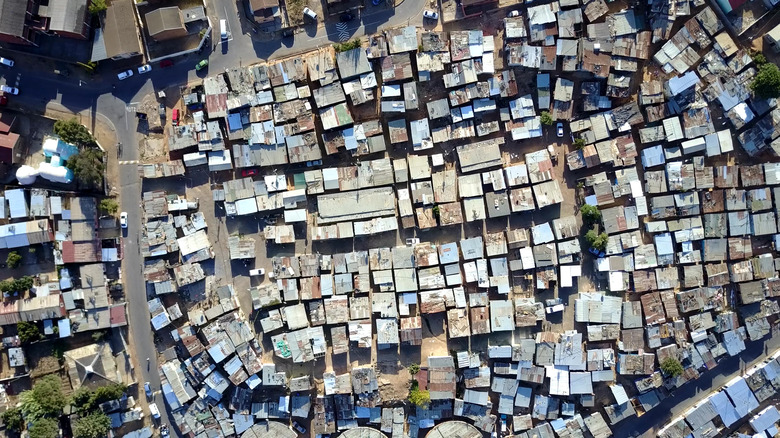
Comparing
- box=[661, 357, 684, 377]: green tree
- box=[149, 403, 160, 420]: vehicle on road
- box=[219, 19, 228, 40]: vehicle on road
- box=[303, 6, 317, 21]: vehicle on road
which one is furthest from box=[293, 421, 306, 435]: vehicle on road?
box=[303, 6, 317, 21]: vehicle on road

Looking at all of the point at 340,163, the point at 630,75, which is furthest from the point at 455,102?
the point at 630,75

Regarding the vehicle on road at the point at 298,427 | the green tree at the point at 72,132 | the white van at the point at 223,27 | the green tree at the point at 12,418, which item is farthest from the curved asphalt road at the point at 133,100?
the vehicle on road at the point at 298,427

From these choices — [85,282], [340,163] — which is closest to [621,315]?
[340,163]

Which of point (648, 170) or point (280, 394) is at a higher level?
point (648, 170)

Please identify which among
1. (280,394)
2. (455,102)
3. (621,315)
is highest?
(455,102)

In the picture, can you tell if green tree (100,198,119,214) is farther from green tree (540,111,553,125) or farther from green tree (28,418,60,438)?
green tree (540,111,553,125)

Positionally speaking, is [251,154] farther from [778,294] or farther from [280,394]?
[778,294]
